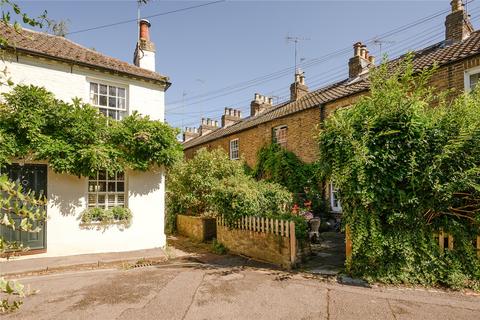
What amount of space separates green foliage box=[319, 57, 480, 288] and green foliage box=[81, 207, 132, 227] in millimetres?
7210

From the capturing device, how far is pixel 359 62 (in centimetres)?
1534

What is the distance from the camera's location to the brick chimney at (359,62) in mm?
15289

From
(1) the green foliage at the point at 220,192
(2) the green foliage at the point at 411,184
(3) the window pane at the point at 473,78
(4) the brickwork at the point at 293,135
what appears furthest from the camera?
(4) the brickwork at the point at 293,135

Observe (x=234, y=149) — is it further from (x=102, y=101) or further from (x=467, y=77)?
(x=467, y=77)

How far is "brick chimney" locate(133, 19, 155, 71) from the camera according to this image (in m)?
11.8

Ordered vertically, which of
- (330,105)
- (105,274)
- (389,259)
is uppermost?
(330,105)

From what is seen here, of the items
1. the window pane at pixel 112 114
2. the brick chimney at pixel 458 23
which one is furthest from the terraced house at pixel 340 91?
the window pane at pixel 112 114

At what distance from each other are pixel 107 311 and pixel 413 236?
652 centimetres

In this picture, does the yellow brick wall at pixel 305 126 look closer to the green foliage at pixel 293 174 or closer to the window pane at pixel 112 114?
the green foliage at pixel 293 174

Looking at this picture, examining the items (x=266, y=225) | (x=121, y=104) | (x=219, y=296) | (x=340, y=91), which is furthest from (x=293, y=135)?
(x=219, y=296)

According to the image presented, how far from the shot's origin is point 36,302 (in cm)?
557

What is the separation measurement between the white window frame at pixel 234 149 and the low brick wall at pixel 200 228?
304 inches

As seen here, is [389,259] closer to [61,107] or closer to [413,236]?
[413,236]

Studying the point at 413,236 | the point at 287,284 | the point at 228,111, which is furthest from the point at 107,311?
the point at 228,111
